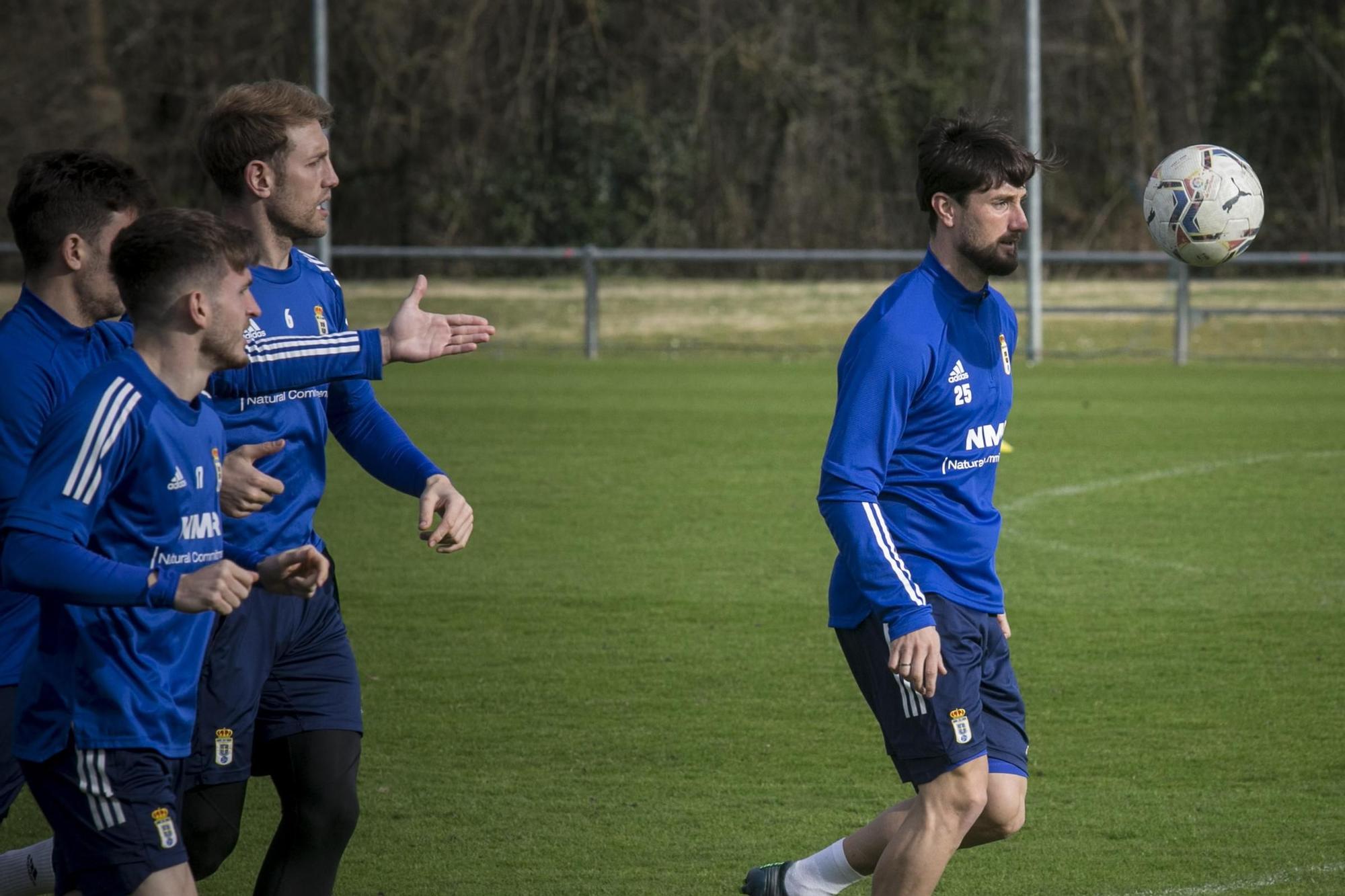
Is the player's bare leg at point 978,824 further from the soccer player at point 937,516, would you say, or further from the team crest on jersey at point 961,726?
the team crest on jersey at point 961,726

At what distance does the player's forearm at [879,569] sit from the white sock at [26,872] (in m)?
2.17

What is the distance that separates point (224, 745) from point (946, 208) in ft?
7.12

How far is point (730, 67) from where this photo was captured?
35.5 m

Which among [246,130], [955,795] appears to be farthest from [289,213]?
[955,795]

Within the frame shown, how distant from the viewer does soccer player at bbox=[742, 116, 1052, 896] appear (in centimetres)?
409

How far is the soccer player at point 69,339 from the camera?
3.96 metres

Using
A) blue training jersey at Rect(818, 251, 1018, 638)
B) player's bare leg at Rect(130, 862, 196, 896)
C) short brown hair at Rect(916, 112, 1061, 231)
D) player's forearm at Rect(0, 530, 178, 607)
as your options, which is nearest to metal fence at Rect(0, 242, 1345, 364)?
short brown hair at Rect(916, 112, 1061, 231)

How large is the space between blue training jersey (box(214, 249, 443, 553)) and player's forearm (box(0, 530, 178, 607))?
2.70 ft

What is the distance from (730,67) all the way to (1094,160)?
8.27 metres

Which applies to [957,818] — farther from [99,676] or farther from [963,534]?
[99,676]

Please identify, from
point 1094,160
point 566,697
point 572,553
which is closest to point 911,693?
point 566,697

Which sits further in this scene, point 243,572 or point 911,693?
point 911,693

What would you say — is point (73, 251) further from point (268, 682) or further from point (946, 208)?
point (946, 208)

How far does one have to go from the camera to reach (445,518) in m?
4.16
